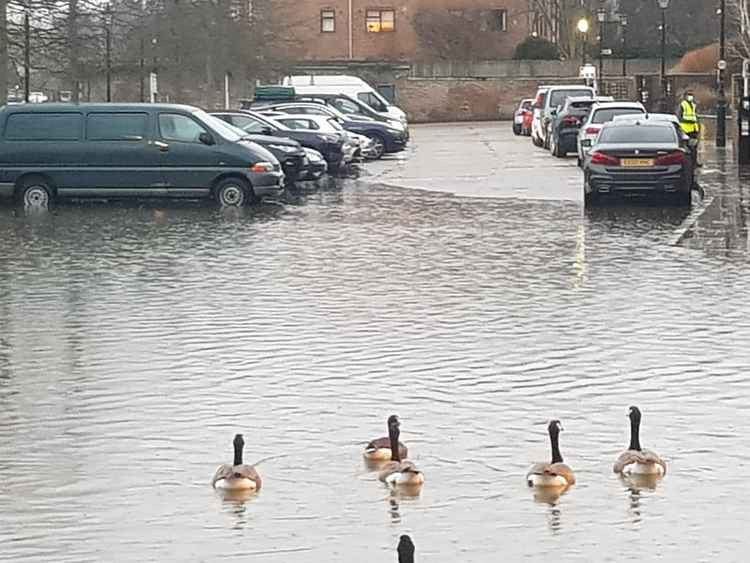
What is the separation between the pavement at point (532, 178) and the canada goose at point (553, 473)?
11.8m

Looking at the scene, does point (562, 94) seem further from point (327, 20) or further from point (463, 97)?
point (327, 20)

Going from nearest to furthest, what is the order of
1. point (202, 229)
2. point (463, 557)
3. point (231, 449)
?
point (463, 557) → point (231, 449) → point (202, 229)

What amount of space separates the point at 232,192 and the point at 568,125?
16.7 m

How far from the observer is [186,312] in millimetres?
15156

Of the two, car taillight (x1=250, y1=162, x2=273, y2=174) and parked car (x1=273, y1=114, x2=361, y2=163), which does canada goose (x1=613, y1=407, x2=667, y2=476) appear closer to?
car taillight (x1=250, y1=162, x2=273, y2=174)

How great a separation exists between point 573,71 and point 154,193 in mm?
59797

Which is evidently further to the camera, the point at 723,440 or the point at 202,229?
the point at 202,229

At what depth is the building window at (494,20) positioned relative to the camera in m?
90.0

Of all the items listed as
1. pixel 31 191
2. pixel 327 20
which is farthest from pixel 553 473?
pixel 327 20

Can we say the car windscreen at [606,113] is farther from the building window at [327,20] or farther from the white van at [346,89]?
the building window at [327,20]

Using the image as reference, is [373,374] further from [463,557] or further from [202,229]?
[202,229]

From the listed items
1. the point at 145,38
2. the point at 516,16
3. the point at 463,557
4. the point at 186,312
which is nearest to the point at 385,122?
the point at 145,38

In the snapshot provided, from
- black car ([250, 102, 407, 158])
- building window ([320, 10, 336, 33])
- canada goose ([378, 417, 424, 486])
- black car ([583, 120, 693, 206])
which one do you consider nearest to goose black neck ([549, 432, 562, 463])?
canada goose ([378, 417, 424, 486])

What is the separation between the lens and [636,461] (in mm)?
8719
